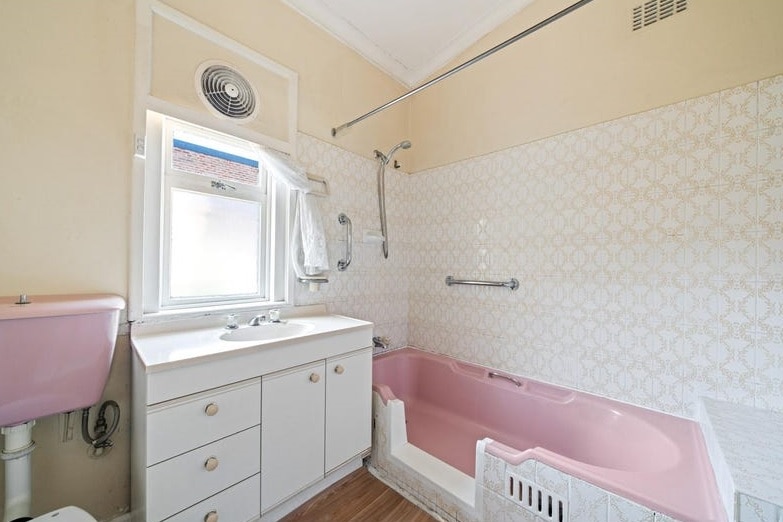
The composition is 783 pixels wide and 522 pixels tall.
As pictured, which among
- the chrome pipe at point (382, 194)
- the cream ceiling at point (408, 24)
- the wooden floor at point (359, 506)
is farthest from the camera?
the chrome pipe at point (382, 194)

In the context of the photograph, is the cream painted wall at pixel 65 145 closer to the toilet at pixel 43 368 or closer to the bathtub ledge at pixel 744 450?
the toilet at pixel 43 368

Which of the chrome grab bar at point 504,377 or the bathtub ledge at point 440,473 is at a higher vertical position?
the chrome grab bar at point 504,377

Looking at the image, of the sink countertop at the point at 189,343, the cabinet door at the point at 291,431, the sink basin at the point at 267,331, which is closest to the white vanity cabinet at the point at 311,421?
the cabinet door at the point at 291,431

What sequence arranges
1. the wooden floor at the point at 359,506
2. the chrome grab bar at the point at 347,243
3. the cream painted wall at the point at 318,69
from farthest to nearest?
the chrome grab bar at the point at 347,243 → the cream painted wall at the point at 318,69 → the wooden floor at the point at 359,506

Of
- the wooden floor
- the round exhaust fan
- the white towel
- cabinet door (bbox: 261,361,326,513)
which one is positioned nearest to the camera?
cabinet door (bbox: 261,361,326,513)

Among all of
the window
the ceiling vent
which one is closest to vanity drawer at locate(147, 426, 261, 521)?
the window

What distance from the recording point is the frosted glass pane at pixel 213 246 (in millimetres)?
1468

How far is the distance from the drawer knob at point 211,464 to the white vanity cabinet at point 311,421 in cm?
17

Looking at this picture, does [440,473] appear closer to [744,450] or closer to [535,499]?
[535,499]

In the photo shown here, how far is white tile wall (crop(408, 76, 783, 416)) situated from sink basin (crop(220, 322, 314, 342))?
3.97 ft

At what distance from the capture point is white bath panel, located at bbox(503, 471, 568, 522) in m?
1.04

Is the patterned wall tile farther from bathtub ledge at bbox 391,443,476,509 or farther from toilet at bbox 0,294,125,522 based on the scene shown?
toilet at bbox 0,294,125,522

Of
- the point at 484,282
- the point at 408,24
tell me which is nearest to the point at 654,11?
the point at 408,24

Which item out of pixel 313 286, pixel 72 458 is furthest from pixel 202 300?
pixel 72 458
